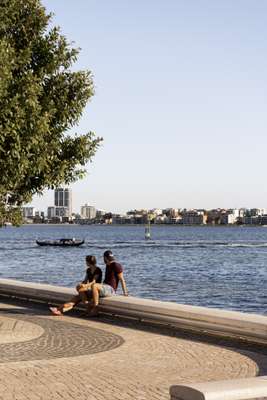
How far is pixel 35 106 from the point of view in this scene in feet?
46.5

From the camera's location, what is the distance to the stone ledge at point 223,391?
6.60 metres

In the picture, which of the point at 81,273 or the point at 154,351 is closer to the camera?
the point at 154,351

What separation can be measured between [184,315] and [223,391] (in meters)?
7.18

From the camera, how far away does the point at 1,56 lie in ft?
43.9

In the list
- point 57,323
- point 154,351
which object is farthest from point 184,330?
point 57,323

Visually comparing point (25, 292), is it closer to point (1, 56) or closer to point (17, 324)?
point (17, 324)

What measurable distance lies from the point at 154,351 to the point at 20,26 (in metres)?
7.68

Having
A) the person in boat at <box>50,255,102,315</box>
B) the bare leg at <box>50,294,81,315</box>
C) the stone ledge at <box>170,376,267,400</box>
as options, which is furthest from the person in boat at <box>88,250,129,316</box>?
the stone ledge at <box>170,376,267,400</box>

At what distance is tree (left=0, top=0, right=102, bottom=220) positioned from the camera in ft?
46.4

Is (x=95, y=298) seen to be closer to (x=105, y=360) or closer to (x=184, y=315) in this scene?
(x=184, y=315)

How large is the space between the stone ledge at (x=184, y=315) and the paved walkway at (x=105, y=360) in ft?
0.82

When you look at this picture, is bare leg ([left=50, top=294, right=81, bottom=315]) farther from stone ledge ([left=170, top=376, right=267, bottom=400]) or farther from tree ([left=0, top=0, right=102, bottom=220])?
stone ledge ([left=170, top=376, right=267, bottom=400])

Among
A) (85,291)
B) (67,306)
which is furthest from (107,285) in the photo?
(67,306)

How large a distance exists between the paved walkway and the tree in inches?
127
